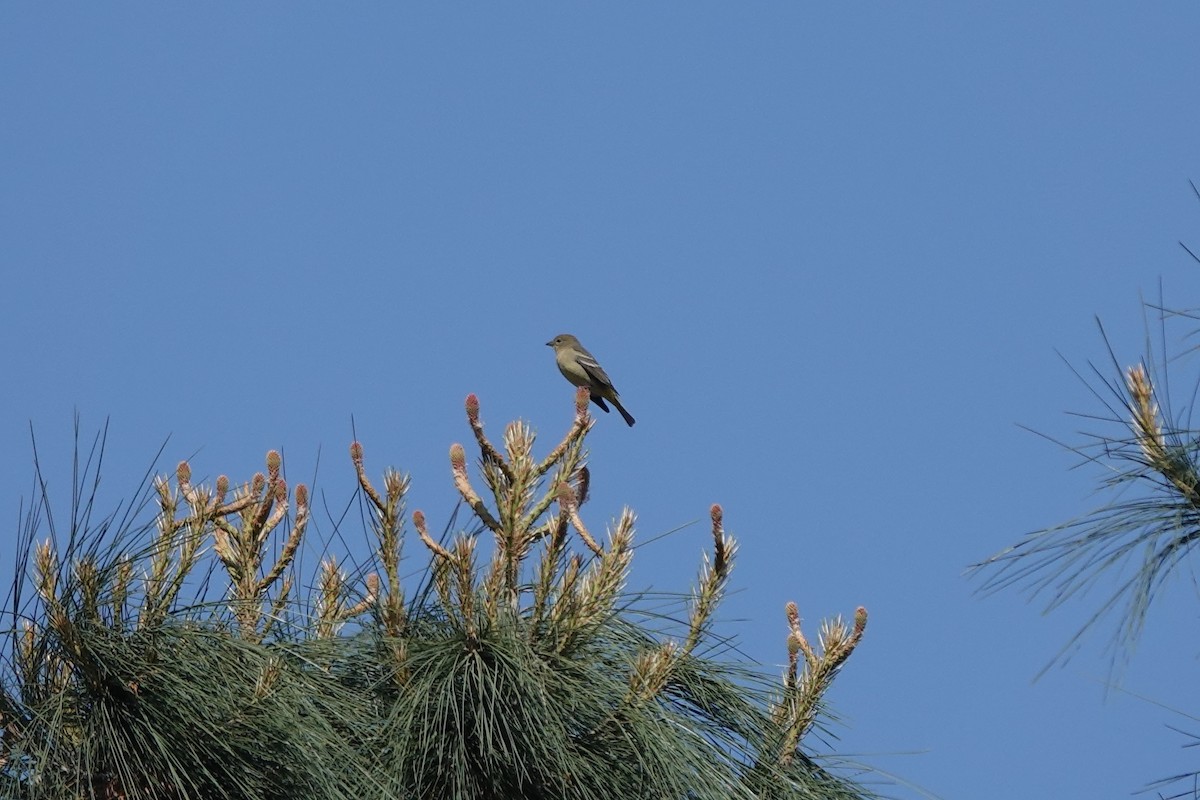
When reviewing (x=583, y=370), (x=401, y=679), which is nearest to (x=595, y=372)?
(x=583, y=370)

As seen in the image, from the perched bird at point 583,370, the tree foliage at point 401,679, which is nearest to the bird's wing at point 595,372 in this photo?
the perched bird at point 583,370

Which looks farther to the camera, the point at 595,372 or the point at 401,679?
the point at 595,372

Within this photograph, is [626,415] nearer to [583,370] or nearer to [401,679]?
[583,370]

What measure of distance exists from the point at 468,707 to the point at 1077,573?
1.45 meters

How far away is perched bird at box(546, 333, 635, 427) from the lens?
1152 centimetres

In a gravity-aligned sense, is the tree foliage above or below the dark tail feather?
below

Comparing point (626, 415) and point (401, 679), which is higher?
point (626, 415)

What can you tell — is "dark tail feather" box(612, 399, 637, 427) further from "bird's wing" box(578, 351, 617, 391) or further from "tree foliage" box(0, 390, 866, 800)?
"tree foliage" box(0, 390, 866, 800)

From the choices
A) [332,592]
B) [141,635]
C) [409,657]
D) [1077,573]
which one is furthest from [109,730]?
[1077,573]

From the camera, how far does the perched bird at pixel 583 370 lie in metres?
11.5

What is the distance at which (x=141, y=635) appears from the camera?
3.35 m

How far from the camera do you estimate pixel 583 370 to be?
1152cm

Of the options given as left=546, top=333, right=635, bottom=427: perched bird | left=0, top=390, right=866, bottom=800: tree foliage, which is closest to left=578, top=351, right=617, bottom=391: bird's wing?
left=546, top=333, right=635, bottom=427: perched bird

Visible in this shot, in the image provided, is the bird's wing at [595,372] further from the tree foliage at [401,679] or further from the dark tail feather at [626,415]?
the tree foliage at [401,679]
